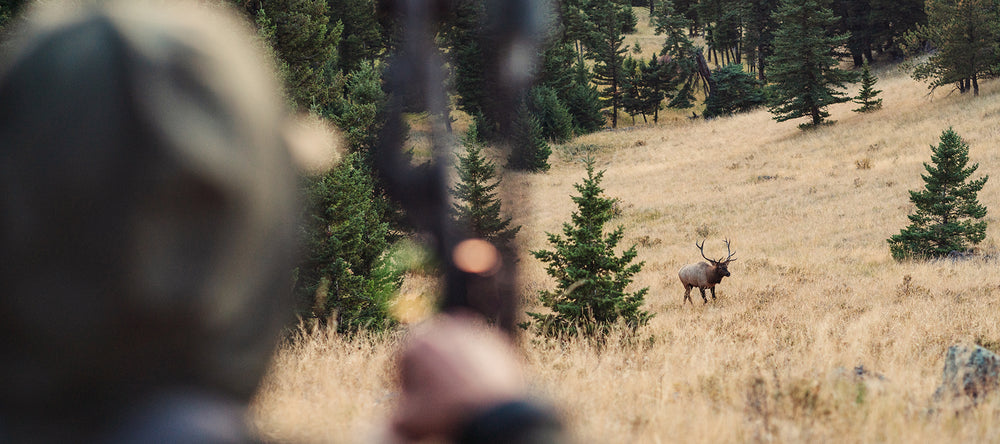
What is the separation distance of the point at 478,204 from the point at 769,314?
275 inches

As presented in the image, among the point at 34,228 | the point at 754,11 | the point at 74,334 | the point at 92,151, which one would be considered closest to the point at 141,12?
the point at 92,151

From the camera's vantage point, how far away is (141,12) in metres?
1.12

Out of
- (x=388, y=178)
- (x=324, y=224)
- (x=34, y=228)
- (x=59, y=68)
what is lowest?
(x=34, y=228)

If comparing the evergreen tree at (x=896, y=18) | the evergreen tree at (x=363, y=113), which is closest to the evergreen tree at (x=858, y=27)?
the evergreen tree at (x=896, y=18)

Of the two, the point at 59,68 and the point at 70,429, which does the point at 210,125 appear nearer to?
the point at 59,68

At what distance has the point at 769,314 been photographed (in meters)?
9.34

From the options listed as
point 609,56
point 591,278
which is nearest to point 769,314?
point 591,278

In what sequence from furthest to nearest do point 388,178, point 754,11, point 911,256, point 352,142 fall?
1. point 754,11
2. point 388,178
3. point 352,142
4. point 911,256

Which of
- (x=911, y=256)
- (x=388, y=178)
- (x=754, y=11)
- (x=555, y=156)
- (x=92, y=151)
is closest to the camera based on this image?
(x=92, y=151)

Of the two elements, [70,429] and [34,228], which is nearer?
[34,228]

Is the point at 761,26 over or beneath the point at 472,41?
over

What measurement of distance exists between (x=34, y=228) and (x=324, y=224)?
740cm

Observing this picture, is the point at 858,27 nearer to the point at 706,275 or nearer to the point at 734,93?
the point at 734,93

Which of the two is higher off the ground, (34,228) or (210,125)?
(210,125)
